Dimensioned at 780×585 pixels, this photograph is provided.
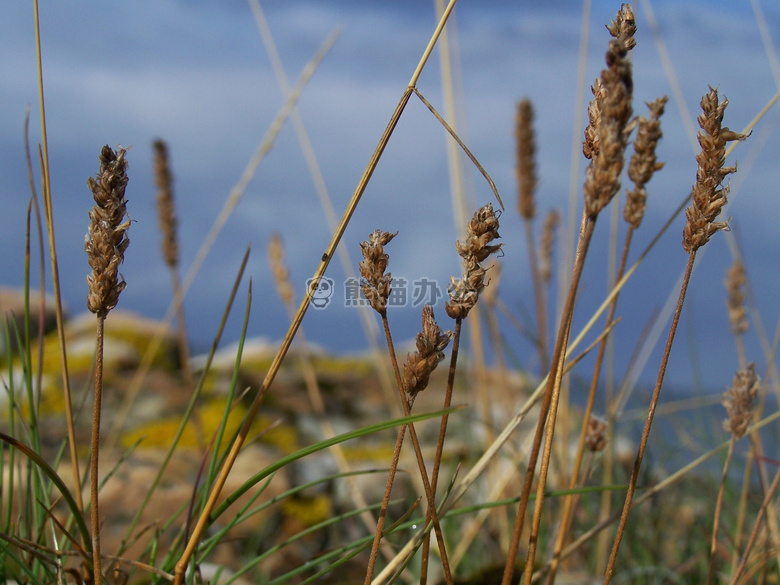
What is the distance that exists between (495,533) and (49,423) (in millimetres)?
2391

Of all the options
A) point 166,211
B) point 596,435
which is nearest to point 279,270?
point 166,211

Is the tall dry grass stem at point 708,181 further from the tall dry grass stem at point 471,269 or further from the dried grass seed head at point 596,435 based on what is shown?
the dried grass seed head at point 596,435

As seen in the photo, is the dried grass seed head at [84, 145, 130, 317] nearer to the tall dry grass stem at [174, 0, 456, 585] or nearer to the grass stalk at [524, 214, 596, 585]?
the tall dry grass stem at [174, 0, 456, 585]

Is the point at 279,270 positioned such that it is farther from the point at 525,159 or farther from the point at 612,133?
the point at 612,133

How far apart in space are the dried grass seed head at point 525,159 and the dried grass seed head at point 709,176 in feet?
3.24

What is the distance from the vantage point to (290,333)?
61cm

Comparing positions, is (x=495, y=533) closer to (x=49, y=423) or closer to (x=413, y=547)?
(x=413, y=547)

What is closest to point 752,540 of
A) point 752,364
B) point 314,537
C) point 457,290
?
point 752,364

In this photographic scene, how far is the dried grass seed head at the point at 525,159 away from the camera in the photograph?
1.58m

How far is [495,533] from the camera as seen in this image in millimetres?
A: 1948

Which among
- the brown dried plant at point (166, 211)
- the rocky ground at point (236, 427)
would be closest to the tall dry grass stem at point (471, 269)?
the rocky ground at point (236, 427)

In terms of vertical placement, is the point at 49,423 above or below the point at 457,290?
below

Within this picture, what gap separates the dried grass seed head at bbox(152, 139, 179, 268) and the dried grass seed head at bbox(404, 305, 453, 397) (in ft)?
4.16

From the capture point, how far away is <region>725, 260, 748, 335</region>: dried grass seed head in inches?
54.1
